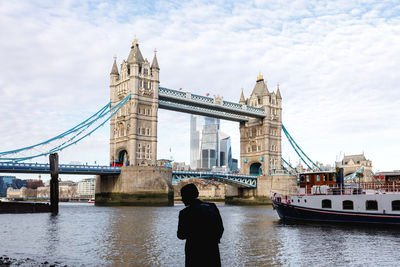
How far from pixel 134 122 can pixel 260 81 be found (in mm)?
40164

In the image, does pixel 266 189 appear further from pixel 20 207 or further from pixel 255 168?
pixel 20 207

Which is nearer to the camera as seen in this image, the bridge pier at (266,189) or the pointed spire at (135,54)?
the pointed spire at (135,54)

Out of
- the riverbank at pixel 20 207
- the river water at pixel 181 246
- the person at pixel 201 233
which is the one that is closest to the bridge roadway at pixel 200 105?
the riverbank at pixel 20 207

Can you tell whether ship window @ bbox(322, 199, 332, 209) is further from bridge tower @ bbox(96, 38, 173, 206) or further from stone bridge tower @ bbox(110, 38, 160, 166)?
stone bridge tower @ bbox(110, 38, 160, 166)

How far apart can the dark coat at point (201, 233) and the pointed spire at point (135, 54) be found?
6619cm

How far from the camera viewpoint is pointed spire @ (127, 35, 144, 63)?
2785 inches

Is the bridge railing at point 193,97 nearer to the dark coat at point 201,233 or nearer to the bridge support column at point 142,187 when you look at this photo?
the bridge support column at point 142,187

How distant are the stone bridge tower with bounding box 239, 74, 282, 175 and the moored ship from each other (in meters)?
53.2

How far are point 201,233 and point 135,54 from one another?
222 ft

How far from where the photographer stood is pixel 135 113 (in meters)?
68.4

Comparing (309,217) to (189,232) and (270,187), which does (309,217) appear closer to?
(189,232)

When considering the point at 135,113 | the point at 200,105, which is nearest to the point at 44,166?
the point at 135,113

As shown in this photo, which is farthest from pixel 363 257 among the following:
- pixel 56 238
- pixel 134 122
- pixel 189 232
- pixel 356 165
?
pixel 356 165

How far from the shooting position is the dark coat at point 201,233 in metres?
6.14
